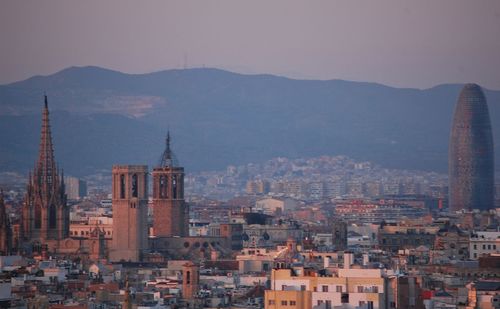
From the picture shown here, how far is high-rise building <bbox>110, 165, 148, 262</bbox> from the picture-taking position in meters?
114

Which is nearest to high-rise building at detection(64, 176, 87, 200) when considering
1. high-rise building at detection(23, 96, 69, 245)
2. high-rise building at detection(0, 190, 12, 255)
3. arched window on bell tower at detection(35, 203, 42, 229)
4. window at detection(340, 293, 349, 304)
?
high-rise building at detection(23, 96, 69, 245)

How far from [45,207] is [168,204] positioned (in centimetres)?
924

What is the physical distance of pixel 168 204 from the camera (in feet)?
405

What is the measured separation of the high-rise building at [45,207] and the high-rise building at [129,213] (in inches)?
103

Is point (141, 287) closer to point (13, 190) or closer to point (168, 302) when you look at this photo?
point (168, 302)

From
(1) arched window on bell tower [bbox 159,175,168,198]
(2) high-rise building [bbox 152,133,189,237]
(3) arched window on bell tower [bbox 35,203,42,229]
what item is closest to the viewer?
(3) arched window on bell tower [bbox 35,203,42,229]

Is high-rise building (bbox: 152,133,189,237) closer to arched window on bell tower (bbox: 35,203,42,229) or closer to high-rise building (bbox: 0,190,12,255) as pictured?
arched window on bell tower (bbox: 35,203,42,229)

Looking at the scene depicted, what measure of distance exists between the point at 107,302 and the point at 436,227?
201 feet

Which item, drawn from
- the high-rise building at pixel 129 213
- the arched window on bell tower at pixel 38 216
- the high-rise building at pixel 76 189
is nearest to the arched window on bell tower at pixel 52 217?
the arched window on bell tower at pixel 38 216

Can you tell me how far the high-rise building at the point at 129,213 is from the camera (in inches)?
4488

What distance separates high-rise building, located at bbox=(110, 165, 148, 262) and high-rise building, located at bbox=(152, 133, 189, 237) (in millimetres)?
4601

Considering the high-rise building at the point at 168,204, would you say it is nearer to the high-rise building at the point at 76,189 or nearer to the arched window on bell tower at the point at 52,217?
the arched window on bell tower at the point at 52,217

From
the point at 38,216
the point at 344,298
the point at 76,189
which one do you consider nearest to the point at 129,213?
the point at 38,216

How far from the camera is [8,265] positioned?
9125 centimetres
